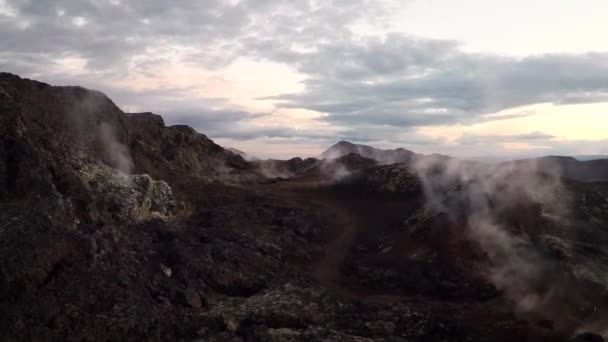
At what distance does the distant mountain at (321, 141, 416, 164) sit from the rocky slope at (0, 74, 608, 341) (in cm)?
3562

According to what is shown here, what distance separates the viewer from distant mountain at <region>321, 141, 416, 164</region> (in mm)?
70500

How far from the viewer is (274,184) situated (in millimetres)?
45125

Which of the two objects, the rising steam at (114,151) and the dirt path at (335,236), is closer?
the dirt path at (335,236)

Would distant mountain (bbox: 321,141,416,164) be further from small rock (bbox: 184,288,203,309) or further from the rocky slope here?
small rock (bbox: 184,288,203,309)

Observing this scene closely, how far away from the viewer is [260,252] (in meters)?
24.5

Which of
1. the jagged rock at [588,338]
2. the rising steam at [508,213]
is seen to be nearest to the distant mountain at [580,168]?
the rising steam at [508,213]

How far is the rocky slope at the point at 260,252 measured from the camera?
1623 centimetres

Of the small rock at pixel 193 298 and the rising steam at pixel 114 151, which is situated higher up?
the rising steam at pixel 114 151

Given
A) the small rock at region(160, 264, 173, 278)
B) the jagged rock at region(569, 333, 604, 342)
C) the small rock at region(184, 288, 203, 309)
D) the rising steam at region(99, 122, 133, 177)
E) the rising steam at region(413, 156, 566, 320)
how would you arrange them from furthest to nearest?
the rising steam at region(99, 122, 133, 177)
the rising steam at region(413, 156, 566, 320)
the small rock at region(160, 264, 173, 278)
the small rock at region(184, 288, 203, 309)
the jagged rock at region(569, 333, 604, 342)

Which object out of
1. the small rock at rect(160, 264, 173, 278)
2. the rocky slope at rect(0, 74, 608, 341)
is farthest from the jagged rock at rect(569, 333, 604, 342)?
the small rock at rect(160, 264, 173, 278)

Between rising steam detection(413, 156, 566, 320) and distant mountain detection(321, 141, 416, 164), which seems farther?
distant mountain detection(321, 141, 416, 164)

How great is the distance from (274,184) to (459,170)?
1669 cm

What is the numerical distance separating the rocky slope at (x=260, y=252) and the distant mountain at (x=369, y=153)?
3562 cm

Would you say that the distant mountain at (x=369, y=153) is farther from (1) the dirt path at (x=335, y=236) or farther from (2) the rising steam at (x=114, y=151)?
(2) the rising steam at (x=114, y=151)
